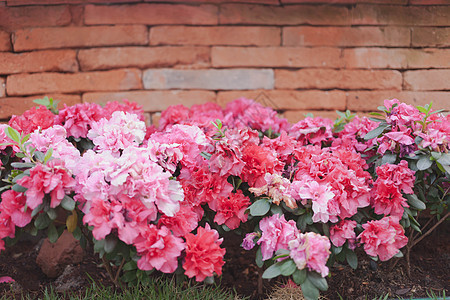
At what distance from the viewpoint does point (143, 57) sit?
2.16m

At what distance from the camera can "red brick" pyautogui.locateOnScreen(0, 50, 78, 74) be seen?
2.08 m

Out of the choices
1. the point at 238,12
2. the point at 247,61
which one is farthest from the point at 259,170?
the point at 238,12

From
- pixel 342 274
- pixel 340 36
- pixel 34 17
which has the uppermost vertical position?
pixel 34 17

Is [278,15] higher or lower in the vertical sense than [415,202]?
higher

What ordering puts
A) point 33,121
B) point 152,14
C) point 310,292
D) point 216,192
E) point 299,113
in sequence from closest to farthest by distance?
point 310,292
point 216,192
point 33,121
point 152,14
point 299,113

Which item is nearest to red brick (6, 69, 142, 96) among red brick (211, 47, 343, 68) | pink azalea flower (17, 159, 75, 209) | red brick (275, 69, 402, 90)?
red brick (211, 47, 343, 68)

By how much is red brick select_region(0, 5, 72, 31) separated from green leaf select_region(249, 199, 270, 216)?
161 cm

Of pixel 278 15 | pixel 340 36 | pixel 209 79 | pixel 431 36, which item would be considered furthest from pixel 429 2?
pixel 209 79

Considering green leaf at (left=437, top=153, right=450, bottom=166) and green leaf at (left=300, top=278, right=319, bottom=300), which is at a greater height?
green leaf at (left=437, top=153, right=450, bottom=166)

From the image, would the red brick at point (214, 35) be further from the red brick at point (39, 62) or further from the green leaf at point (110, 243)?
the green leaf at point (110, 243)

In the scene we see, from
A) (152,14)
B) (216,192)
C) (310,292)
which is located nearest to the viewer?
(310,292)

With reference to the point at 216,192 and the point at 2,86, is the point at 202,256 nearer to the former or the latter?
the point at 216,192

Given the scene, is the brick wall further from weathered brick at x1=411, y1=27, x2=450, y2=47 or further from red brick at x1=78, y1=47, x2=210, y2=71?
weathered brick at x1=411, y1=27, x2=450, y2=47

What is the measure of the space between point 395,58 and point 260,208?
1.35 m
